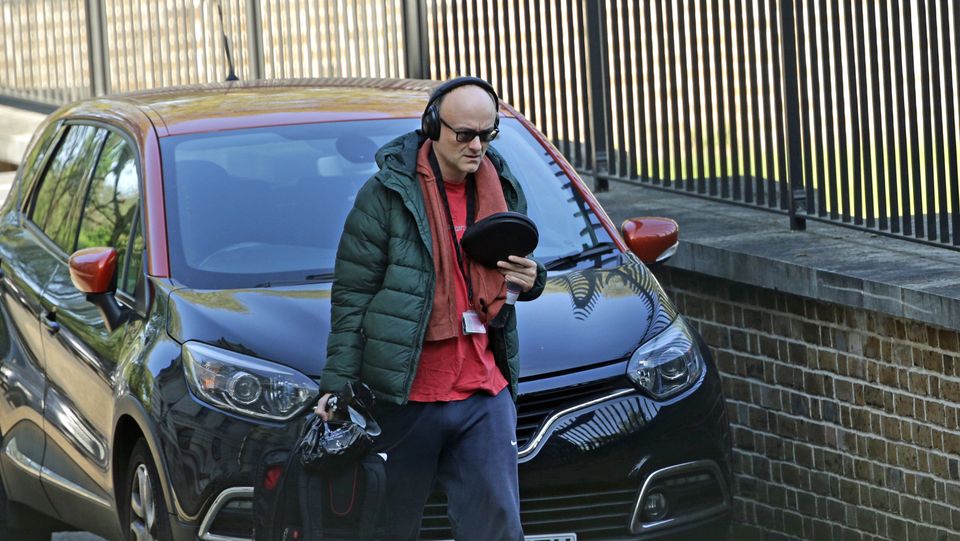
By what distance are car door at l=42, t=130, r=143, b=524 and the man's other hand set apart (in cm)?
193

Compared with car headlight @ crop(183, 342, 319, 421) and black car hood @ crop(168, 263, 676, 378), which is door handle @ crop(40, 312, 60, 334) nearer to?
black car hood @ crop(168, 263, 676, 378)

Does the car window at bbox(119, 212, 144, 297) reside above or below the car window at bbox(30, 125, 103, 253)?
below

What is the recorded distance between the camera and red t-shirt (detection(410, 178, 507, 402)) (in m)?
4.90

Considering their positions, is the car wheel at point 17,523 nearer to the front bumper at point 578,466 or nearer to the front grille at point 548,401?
the front bumper at point 578,466

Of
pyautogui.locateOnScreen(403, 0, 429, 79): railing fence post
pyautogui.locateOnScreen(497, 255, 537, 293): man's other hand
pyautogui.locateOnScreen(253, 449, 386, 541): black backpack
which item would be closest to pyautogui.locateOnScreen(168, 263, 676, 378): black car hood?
pyautogui.locateOnScreen(253, 449, 386, 541): black backpack

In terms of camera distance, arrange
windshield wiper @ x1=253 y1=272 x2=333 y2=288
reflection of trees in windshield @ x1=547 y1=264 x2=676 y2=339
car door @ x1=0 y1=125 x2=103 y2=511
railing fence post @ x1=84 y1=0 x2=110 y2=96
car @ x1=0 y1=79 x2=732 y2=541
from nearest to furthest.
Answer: car @ x1=0 y1=79 x2=732 y2=541
reflection of trees in windshield @ x1=547 y1=264 x2=676 y2=339
windshield wiper @ x1=253 y1=272 x2=333 y2=288
car door @ x1=0 y1=125 x2=103 y2=511
railing fence post @ x1=84 y1=0 x2=110 y2=96

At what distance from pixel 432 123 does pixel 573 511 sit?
1470mm

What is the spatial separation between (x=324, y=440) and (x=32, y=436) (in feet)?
8.10

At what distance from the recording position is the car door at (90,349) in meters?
6.36

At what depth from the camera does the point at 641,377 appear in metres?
5.88

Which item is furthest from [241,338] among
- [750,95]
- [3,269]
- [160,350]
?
[750,95]

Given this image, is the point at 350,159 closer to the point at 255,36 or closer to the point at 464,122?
the point at 464,122

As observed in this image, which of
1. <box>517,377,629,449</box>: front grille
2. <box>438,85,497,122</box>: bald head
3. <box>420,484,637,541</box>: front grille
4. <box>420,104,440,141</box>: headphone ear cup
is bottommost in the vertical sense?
<box>420,484,637,541</box>: front grille

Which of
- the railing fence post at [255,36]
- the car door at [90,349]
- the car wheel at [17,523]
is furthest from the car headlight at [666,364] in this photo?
the railing fence post at [255,36]
